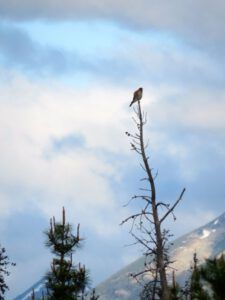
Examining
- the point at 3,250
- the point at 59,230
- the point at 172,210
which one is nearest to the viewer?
the point at 172,210

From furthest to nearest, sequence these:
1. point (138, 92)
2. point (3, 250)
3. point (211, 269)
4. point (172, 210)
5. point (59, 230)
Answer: point (3, 250) < point (59, 230) < point (138, 92) < point (172, 210) < point (211, 269)

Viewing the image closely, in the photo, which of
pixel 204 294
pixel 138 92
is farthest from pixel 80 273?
pixel 204 294

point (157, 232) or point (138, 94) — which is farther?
point (138, 94)

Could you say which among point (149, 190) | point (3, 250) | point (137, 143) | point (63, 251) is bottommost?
point (149, 190)

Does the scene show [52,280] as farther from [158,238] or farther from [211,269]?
[211,269]

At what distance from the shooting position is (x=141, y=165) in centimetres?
2473

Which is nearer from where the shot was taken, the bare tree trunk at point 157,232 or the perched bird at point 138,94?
the bare tree trunk at point 157,232

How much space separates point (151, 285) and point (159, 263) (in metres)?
1.21

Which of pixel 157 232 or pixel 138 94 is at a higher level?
pixel 138 94

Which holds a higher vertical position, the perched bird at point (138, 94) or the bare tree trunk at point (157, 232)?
the perched bird at point (138, 94)

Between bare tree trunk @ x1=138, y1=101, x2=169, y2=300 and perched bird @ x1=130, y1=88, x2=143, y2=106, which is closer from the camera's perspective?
bare tree trunk @ x1=138, y1=101, x2=169, y2=300

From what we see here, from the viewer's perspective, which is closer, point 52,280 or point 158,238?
point 158,238

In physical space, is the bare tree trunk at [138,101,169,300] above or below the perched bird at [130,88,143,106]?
below

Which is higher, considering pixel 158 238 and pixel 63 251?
pixel 63 251
